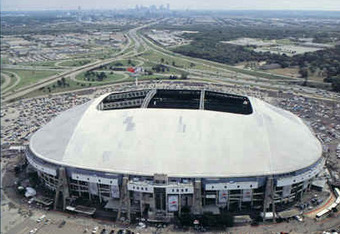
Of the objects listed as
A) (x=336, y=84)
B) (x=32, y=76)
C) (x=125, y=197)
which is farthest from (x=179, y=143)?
(x=32, y=76)

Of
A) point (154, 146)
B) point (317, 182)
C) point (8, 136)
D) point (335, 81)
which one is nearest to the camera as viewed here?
point (154, 146)

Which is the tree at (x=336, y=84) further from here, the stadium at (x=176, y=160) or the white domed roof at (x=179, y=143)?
the stadium at (x=176, y=160)

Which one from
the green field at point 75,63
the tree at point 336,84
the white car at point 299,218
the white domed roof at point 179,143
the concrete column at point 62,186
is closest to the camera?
the white car at point 299,218

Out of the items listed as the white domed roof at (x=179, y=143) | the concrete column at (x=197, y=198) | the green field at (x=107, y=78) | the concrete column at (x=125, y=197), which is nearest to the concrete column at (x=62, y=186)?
the white domed roof at (x=179, y=143)

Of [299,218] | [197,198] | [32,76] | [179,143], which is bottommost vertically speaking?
[299,218]

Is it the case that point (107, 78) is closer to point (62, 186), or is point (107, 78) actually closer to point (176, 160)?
point (62, 186)

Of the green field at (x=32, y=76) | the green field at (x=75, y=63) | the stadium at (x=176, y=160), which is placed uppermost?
the stadium at (x=176, y=160)

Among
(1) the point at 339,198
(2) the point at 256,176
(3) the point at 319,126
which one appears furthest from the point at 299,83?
(2) the point at 256,176

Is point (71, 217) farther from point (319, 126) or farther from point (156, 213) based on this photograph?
point (319, 126)

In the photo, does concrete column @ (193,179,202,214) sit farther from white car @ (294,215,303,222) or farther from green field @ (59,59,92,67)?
green field @ (59,59,92,67)
